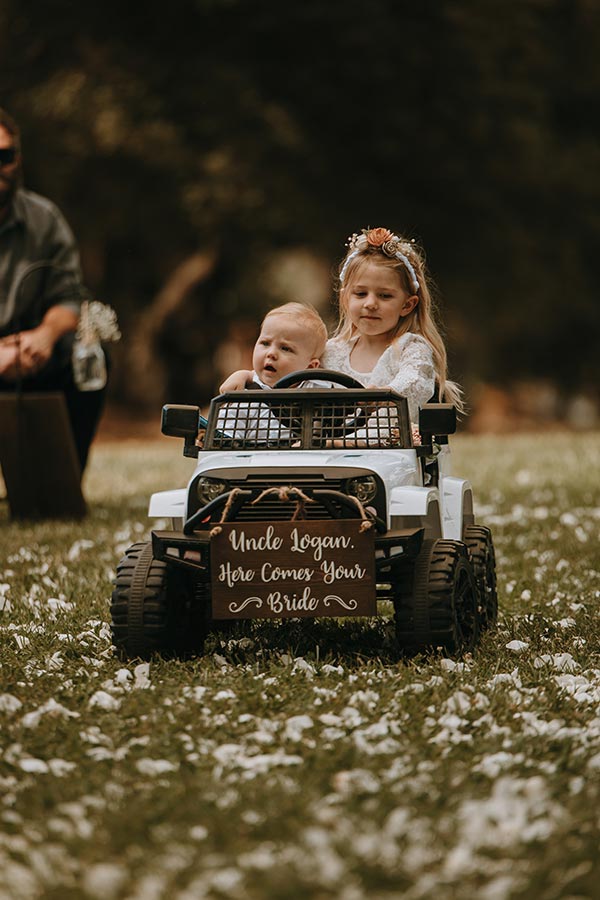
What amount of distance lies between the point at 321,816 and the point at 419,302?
10.8 ft

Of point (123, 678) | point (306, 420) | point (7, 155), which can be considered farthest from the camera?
point (7, 155)

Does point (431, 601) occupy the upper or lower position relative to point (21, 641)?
upper

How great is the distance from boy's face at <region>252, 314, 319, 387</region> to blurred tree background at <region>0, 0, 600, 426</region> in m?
17.2

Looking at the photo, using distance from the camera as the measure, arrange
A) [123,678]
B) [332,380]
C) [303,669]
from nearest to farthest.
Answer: [123,678] → [303,669] → [332,380]

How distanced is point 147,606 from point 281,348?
1371mm

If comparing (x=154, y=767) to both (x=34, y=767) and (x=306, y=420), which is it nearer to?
(x=34, y=767)

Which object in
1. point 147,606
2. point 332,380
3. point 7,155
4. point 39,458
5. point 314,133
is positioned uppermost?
point 314,133

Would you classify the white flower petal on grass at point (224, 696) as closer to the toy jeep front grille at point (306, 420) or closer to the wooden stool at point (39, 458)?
the toy jeep front grille at point (306, 420)

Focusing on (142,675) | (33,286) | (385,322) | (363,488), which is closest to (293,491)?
(363,488)

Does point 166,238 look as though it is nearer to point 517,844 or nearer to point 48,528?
point 48,528

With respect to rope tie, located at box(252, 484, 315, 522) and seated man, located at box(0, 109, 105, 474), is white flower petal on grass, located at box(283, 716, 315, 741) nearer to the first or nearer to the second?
rope tie, located at box(252, 484, 315, 522)

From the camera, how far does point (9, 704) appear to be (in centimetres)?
446

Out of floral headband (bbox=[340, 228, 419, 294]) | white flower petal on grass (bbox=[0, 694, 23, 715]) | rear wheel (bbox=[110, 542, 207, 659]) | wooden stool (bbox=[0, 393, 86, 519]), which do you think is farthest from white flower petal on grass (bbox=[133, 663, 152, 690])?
wooden stool (bbox=[0, 393, 86, 519])

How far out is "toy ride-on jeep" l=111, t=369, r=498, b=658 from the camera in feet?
16.5
